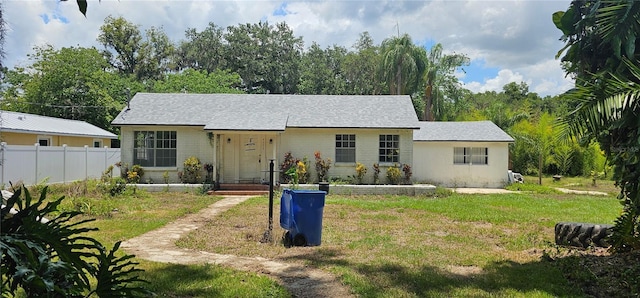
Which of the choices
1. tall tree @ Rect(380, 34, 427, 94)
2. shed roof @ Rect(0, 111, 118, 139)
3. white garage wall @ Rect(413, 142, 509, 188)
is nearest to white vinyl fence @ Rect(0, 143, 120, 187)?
shed roof @ Rect(0, 111, 118, 139)

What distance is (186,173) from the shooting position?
18.4 m

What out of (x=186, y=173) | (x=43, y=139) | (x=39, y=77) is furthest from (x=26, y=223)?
(x=39, y=77)

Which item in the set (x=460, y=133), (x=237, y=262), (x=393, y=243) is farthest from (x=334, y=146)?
(x=237, y=262)

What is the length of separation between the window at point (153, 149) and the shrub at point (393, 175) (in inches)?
361

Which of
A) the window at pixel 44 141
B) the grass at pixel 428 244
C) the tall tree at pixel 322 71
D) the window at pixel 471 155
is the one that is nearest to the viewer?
the grass at pixel 428 244

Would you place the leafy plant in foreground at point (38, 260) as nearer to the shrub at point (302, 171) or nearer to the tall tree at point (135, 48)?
the shrub at point (302, 171)

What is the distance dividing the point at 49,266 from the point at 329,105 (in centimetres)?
1926

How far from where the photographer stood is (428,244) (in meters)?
8.23

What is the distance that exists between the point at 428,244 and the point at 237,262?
11.8 ft

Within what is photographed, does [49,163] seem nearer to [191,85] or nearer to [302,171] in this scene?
[302,171]

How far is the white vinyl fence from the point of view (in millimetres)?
15391

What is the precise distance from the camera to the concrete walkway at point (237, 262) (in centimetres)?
552

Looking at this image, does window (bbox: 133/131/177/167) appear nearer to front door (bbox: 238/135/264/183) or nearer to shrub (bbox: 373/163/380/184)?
front door (bbox: 238/135/264/183)

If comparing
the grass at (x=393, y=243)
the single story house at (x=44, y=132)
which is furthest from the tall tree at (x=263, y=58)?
the grass at (x=393, y=243)
